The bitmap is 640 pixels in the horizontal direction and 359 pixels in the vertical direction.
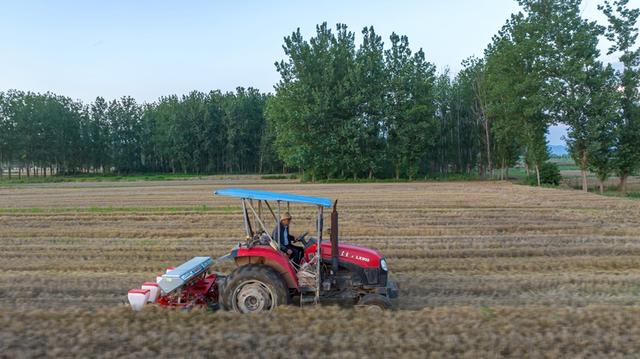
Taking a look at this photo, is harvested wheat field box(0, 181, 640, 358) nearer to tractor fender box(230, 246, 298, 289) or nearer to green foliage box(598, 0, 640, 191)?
tractor fender box(230, 246, 298, 289)

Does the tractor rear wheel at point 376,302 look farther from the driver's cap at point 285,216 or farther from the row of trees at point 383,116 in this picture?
the row of trees at point 383,116

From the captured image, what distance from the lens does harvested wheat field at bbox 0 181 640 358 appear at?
5.08 meters

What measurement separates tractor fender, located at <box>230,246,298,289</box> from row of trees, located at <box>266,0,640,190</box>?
1275 inches

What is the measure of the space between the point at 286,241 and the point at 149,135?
76110mm

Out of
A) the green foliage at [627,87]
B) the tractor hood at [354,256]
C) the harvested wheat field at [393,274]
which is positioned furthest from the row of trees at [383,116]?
the tractor hood at [354,256]

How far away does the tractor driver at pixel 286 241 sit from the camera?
708 centimetres

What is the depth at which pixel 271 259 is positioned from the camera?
689 cm

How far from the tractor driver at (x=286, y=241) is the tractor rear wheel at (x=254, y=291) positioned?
50cm

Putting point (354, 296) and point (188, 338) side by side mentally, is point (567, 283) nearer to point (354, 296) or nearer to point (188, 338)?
point (354, 296)

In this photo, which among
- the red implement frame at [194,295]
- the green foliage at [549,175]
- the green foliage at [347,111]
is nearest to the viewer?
the red implement frame at [194,295]

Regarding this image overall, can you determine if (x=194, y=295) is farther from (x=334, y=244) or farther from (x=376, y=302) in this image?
(x=376, y=302)

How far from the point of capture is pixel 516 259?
10992mm

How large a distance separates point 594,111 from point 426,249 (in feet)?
88.8

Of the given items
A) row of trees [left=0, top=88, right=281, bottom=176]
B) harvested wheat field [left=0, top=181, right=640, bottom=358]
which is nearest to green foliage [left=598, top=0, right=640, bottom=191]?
harvested wheat field [left=0, top=181, right=640, bottom=358]
